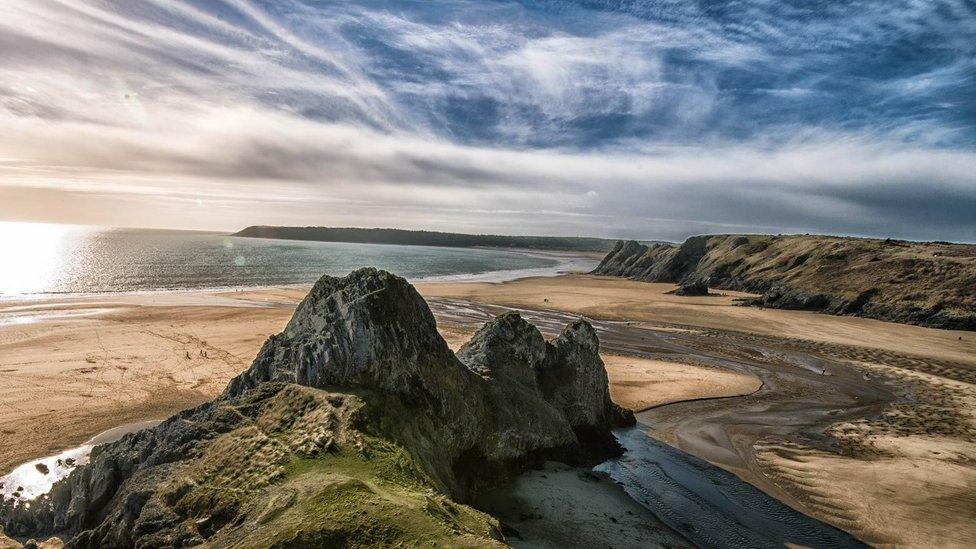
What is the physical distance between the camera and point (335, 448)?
6.79m

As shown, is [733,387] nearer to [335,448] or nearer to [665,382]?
[665,382]

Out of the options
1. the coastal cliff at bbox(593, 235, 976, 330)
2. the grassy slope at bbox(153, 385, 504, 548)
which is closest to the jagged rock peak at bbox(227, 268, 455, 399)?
the grassy slope at bbox(153, 385, 504, 548)

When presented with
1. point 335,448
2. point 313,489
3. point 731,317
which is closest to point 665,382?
point 335,448

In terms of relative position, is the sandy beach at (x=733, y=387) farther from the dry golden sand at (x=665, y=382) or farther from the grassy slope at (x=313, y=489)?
the grassy slope at (x=313, y=489)

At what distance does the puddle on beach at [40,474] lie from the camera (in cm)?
1053

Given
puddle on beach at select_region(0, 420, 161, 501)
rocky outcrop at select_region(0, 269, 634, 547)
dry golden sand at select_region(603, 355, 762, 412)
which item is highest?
Result: rocky outcrop at select_region(0, 269, 634, 547)

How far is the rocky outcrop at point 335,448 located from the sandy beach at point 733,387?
6675mm

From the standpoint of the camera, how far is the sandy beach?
12899 millimetres

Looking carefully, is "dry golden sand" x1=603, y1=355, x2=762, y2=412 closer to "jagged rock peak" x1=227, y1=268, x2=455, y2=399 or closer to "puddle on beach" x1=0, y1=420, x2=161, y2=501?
"jagged rock peak" x1=227, y1=268, x2=455, y2=399

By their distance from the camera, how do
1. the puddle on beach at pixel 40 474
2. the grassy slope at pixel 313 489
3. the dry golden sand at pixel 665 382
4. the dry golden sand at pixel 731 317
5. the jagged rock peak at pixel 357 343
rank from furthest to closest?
the dry golden sand at pixel 731 317 < the dry golden sand at pixel 665 382 < the puddle on beach at pixel 40 474 < the jagged rock peak at pixel 357 343 < the grassy slope at pixel 313 489

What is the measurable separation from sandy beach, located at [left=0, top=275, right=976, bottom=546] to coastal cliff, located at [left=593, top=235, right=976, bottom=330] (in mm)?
4689

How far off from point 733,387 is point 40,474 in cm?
2542

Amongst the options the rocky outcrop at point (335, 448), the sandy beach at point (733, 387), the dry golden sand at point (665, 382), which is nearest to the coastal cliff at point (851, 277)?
the sandy beach at point (733, 387)

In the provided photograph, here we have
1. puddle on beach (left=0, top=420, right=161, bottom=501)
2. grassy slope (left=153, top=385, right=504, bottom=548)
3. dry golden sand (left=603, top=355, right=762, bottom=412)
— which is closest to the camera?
grassy slope (left=153, top=385, right=504, bottom=548)
